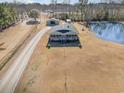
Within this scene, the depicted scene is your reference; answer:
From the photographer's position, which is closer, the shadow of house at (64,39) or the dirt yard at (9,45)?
the dirt yard at (9,45)

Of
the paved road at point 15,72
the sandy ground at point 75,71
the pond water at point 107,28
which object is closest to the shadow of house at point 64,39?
the sandy ground at point 75,71

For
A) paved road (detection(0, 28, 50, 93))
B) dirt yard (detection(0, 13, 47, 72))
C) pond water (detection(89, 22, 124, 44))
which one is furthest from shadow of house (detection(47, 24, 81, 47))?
pond water (detection(89, 22, 124, 44))

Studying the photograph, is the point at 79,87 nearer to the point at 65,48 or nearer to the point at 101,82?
the point at 101,82

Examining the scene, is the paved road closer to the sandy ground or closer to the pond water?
the sandy ground

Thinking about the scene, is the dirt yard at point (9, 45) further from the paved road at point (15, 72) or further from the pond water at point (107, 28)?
the pond water at point (107, 28)

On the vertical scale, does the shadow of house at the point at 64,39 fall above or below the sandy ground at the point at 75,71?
above
